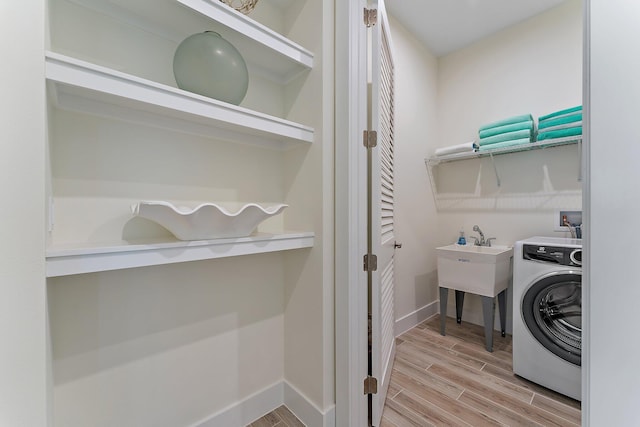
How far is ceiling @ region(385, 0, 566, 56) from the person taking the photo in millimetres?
1973

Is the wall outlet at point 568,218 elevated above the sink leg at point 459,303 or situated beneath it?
elevated above

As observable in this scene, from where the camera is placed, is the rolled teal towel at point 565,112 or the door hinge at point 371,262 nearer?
the door hinge at point 371,262

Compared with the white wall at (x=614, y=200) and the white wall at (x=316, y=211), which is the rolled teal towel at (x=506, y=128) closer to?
the white wall at (x=614, y=200)

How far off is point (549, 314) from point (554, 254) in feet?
1.32

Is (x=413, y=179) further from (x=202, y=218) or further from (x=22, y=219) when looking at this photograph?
(x=22, y=219)

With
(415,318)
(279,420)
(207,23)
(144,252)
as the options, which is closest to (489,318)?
(415,318)

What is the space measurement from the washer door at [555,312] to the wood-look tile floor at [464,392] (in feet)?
1.02

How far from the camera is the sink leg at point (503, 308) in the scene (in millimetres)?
2133

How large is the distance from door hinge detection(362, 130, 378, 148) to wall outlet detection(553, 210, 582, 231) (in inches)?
69.1

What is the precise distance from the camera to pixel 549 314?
5.19 ft

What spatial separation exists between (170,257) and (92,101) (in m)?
0.62

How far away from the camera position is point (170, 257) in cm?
87

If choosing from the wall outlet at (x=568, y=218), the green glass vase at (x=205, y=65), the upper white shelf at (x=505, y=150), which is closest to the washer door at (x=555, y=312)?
the wall outlet at (x=568, y=218)

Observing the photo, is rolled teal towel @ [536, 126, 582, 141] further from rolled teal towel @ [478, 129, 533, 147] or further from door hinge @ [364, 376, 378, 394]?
door hinge @ [364, 376, 378, 394]
